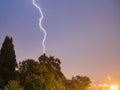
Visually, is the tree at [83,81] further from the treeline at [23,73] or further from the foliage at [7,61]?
the foliage at [7,61]

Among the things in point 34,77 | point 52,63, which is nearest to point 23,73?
point 34,77

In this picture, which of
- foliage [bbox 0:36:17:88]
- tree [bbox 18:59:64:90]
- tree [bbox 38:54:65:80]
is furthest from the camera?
tree [bbox 38:54:65:80]

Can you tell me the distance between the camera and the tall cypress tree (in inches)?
2201

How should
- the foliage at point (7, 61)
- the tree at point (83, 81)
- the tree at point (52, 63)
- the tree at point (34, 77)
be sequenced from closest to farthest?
1. the tree at point (34, 77)
2. the foliage at point (7, 61)
3. the tree at point (52, 63)
4. the tree at point (83, 81)

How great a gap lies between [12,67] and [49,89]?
18.2ft

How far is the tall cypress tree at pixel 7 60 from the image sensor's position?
5591 cm

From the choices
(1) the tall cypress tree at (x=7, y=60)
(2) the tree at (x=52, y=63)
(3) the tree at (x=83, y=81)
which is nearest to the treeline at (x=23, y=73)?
(1) the tall cypress tree at (x=7, y=60)

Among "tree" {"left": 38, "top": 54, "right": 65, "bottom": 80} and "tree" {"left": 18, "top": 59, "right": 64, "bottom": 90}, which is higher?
"tree" {"left": 38, "top": 54, "right": 65, "bottom": 80}

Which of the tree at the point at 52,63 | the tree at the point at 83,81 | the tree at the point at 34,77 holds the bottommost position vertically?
the tree at the point at 34,77

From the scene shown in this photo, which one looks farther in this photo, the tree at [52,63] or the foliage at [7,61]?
the tree at [52,63]

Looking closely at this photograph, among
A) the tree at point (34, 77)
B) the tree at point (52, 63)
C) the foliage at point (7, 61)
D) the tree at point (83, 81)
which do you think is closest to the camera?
the tree at point (34, 77)

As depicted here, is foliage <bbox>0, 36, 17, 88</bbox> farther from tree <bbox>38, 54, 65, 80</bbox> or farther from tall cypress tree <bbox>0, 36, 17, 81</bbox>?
tree <bbox>38, 54, 65, 80</bbox>

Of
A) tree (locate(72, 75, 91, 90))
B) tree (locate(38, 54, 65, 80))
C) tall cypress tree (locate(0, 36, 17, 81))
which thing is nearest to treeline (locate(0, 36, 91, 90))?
tall cypress tree (locate(0, 36, 17, 81))

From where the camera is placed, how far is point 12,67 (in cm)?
5706
